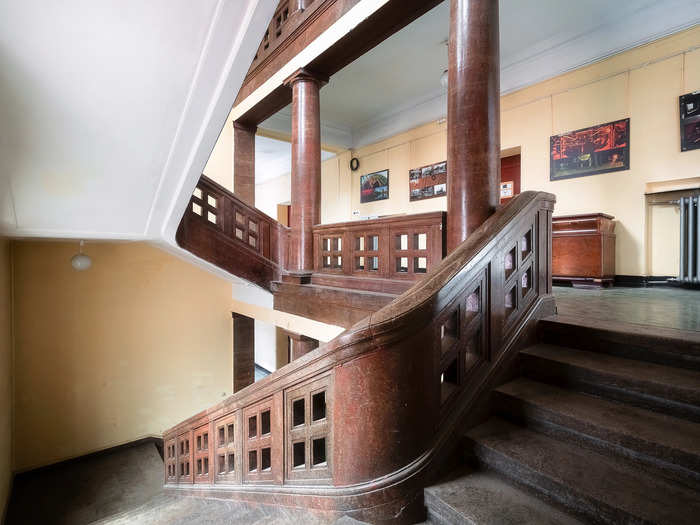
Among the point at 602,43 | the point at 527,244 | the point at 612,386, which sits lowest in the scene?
Answer: the point at 612,386

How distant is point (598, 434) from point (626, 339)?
29.0 inches

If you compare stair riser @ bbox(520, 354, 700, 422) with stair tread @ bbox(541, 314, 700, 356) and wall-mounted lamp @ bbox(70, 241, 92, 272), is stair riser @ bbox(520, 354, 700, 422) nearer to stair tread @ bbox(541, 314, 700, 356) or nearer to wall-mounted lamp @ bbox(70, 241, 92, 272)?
stair tread @ bbox(541, 314, 700, 356)

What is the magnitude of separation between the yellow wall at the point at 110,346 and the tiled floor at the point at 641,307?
5.51 meters

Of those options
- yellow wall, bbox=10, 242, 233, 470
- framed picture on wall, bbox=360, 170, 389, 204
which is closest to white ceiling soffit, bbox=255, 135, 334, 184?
framed picture on wall, bbox=360, 170, 389, 204

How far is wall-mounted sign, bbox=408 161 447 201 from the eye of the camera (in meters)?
6.95

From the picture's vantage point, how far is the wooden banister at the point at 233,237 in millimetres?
4141

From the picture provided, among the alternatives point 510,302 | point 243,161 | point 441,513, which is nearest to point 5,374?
point 243,161

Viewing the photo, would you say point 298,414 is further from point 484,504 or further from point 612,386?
point 612,386

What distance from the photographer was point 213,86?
5.63 feet

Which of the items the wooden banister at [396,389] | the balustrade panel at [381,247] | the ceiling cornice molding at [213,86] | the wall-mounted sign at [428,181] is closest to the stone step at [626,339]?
the wooden banister at [396,389]

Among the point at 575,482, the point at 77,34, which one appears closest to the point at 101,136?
the point at 77,34

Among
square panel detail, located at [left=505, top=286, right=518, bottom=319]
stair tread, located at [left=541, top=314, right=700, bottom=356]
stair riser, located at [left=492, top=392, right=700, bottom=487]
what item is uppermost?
square panel detail, located at [left=505, top=286, right=518, bottom=319]

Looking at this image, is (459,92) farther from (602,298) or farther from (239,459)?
(239,459)

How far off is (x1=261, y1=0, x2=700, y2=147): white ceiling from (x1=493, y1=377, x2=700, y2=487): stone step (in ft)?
15.2
